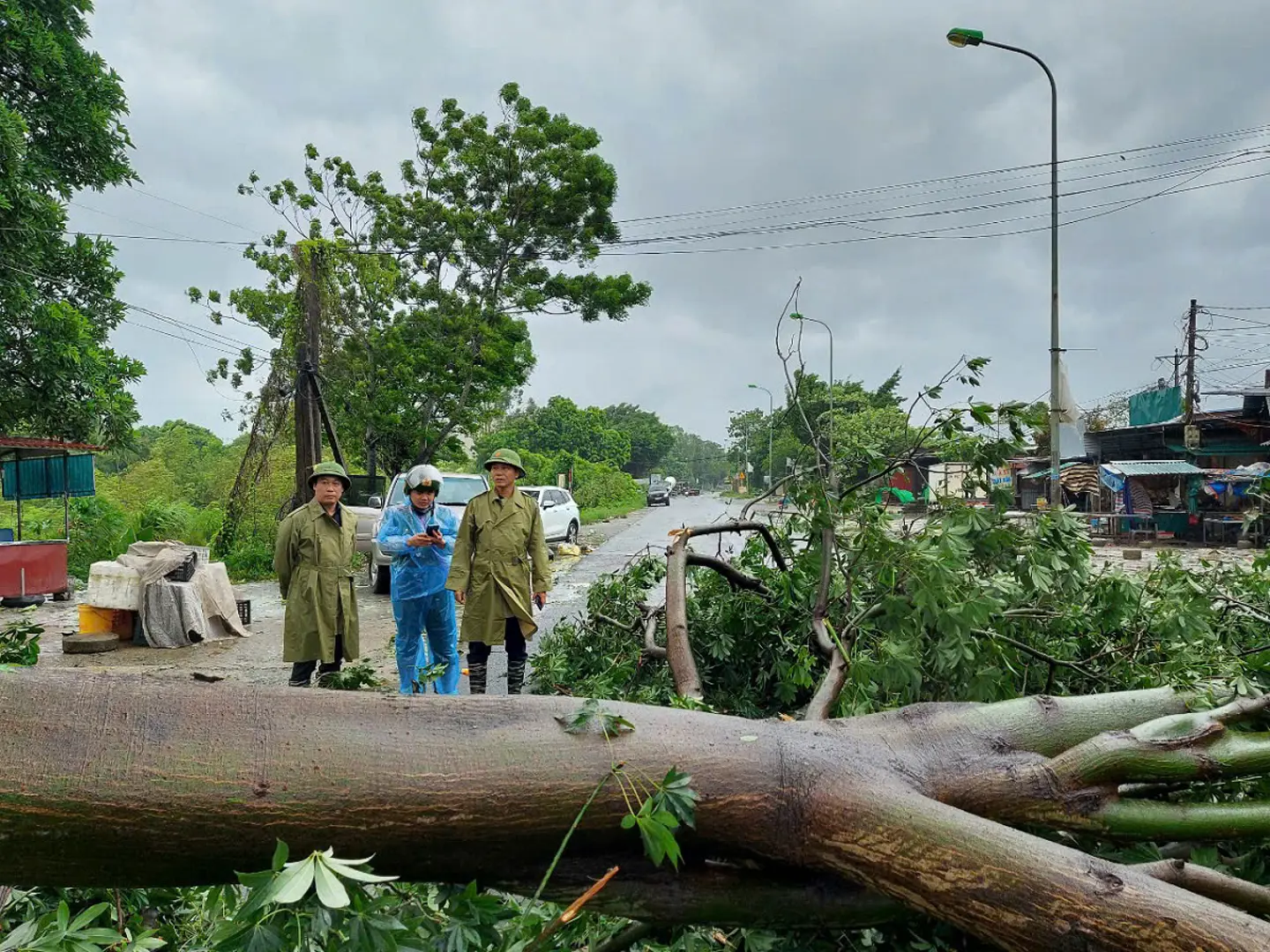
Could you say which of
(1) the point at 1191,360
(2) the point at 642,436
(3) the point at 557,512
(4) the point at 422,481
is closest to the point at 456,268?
(3) the point at 557,512

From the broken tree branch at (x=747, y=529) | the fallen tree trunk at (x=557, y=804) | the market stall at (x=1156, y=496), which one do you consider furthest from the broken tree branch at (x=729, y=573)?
the market stall at (x=1156, y=496)

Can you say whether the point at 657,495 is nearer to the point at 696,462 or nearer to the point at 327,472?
the point at 327,472

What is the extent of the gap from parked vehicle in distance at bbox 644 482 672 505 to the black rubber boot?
44.1 meters

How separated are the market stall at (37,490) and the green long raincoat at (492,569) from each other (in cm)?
798

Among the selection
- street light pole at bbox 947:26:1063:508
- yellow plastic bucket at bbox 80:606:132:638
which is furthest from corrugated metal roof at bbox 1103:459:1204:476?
yellow plastic bucket at bbox 80:606:132:638

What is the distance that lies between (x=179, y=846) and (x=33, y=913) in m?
0.94

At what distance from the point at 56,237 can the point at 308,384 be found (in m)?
3.51

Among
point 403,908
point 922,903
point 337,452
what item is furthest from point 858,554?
point 337,452

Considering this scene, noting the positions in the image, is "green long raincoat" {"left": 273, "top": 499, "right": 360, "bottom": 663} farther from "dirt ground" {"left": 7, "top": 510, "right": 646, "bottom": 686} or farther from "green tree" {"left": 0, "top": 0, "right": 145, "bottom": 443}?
"green tree" {"left": 0, "top": 0, "right": 145, "bottom": 443}

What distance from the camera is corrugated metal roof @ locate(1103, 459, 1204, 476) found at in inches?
778

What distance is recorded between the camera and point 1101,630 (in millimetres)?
3428

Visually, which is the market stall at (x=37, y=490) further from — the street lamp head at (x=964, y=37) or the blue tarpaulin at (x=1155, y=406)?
the blue tarpaulin at (x=1155, y=406)

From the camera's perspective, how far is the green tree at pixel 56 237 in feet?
30.2

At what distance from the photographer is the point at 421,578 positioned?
535 centimetres
